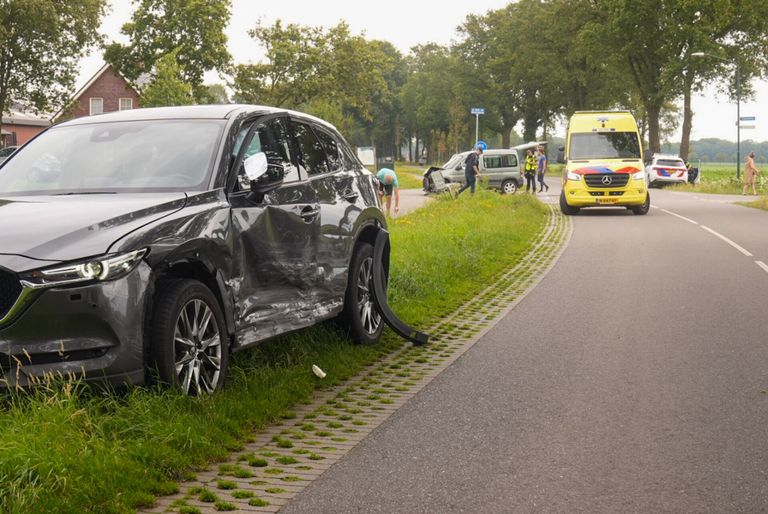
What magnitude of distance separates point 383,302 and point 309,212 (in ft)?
5.00

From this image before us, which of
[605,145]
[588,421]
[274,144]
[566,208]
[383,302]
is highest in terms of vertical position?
[605,145]

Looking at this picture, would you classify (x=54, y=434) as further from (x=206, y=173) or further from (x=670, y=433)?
(x=670, y=433)

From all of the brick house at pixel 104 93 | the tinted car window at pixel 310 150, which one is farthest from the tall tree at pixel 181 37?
the tinted car window at pixel 310 150

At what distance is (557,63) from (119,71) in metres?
32.3

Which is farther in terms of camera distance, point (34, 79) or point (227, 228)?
point (34, 79)

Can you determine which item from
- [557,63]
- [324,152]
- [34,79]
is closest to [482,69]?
[557,63]

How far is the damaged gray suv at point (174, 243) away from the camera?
530cm

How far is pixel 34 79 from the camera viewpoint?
5509 cm

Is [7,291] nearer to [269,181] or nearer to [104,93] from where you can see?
[269,181]

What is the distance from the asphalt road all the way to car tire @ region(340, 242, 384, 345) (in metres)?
0.86

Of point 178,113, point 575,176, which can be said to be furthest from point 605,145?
point 178,113

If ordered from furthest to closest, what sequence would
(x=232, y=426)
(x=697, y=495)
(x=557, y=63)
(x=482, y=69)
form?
(x=482, y=69) < (x=557, y=63) < (x=232, y=426) < (x=697, y=495)

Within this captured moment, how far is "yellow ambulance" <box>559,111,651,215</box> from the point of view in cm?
2898

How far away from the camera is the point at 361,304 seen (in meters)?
8.59
